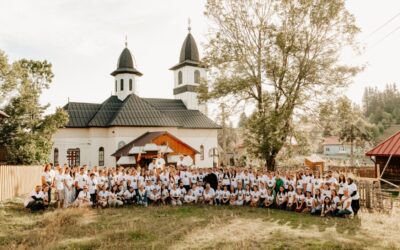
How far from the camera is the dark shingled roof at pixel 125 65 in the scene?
42.7m

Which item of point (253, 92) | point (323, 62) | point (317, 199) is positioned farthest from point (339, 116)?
point (317, 199)

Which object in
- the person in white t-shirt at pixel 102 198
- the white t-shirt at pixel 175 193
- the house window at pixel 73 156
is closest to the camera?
the person in white t-shirt at pixel 102 198

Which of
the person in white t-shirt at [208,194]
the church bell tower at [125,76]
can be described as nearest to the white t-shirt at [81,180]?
the person in white t-shirt at [208,194]

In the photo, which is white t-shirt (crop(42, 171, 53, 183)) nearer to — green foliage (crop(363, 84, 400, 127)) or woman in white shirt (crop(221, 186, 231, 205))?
woman in white shirt (crop(221, 186, 231, 205))

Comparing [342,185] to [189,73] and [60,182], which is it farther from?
[189,73]

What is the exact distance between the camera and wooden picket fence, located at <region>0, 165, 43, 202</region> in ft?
52.0

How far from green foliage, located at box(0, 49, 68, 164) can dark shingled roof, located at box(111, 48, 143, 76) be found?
14076 millimetres

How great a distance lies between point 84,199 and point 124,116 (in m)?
21.5

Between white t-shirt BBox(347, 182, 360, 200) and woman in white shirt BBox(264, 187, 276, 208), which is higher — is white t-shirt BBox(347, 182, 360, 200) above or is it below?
above

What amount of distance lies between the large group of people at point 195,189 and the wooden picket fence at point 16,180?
218 centimetres

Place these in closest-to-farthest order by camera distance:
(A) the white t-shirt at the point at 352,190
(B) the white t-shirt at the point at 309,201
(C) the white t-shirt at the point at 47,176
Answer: (A) the white t-shirt at the point at 352,190
(B) the white t-shirt at the point at 309,201
(C) the white t-shirt at the point at 47,176

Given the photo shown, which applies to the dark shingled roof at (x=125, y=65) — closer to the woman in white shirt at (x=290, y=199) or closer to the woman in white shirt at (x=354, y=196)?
the woman in white shirt at (x=290, y=199)

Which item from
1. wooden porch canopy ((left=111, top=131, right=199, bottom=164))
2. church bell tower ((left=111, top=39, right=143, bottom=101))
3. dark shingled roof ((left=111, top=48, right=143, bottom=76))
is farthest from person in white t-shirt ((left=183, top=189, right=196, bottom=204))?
dark shingled roof ((left=111, top=48, right=143, bottom=76))

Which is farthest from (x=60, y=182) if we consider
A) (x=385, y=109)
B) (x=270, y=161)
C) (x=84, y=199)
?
(x=385, y=109)
